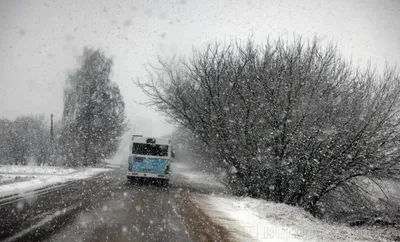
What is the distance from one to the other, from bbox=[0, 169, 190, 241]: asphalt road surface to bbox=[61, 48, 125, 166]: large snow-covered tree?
28.8m

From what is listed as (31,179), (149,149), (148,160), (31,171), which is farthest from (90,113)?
(148,160)

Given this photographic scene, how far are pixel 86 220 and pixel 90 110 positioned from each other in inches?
1347

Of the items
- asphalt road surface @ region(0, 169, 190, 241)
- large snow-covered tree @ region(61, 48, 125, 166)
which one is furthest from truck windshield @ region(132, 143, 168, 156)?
large snow-covered tree @ region(61, 48, 125, 166)

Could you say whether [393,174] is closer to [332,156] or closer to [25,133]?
[332,156]

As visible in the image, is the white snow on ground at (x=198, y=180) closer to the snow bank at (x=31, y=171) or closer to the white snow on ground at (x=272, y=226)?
the snow bank at (x=31, y=171)

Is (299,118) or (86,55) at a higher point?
(86,55)

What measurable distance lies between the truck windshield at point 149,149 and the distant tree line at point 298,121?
3.53 metres

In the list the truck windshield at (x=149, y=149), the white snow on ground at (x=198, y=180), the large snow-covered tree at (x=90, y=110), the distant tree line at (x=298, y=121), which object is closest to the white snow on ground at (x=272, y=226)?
the distant tree line at (x=298, y=121)

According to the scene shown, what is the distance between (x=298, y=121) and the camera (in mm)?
16609

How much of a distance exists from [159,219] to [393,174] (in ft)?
37.4

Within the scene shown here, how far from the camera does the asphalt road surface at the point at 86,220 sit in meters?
7.49

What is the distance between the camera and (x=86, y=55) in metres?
43.1

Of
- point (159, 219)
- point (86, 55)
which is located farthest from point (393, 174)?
point (86, 55)

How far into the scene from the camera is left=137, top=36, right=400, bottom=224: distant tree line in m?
15.8
